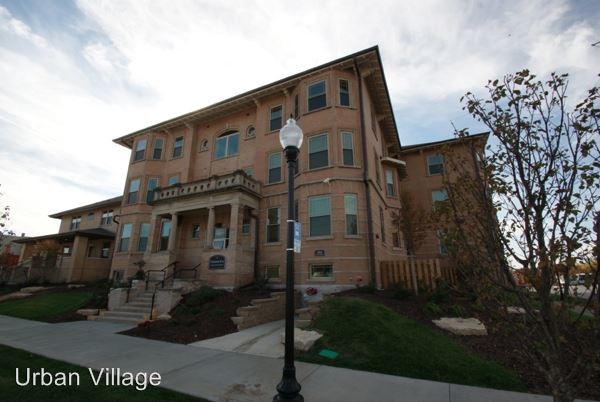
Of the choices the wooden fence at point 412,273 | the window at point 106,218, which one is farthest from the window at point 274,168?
the window at point 106,218

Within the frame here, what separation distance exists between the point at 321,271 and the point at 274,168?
712 cm

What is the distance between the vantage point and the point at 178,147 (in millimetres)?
21734

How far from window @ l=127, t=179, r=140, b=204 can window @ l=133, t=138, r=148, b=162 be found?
193cm

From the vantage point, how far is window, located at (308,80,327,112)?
15.7m

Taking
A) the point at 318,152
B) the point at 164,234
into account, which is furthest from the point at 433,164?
the point at 164,234

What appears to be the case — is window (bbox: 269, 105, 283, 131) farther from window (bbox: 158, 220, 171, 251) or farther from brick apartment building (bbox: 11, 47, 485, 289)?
window (bbox: 158, 220, 171, 251)

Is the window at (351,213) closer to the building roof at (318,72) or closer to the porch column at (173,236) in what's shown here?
the building roof at (318,72)

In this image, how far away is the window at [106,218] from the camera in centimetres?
2838

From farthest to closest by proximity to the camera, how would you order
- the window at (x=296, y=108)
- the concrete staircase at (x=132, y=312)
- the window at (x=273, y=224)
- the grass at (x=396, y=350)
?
the window at (x=296, y=108)
the window at (x=273, y=224)
the concrete staircase at (x=132, y=312)
the grass at (x=396, y=350)

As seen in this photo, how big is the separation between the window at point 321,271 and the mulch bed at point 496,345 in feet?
7.85

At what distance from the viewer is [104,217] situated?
28906mm

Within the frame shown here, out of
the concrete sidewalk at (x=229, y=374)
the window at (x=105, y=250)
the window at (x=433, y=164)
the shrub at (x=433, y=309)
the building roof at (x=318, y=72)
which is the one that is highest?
the building roof at (x=318, y=72)

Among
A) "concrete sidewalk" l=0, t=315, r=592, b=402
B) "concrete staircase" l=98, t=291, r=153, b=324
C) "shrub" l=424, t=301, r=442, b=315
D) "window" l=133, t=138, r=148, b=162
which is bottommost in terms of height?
"concrete sidewalk" l=0, t=315, r=592, b=402

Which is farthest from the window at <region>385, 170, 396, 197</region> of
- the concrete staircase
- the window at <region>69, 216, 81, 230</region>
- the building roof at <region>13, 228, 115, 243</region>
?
the window at <region>69, 216, 81, 230</region>
